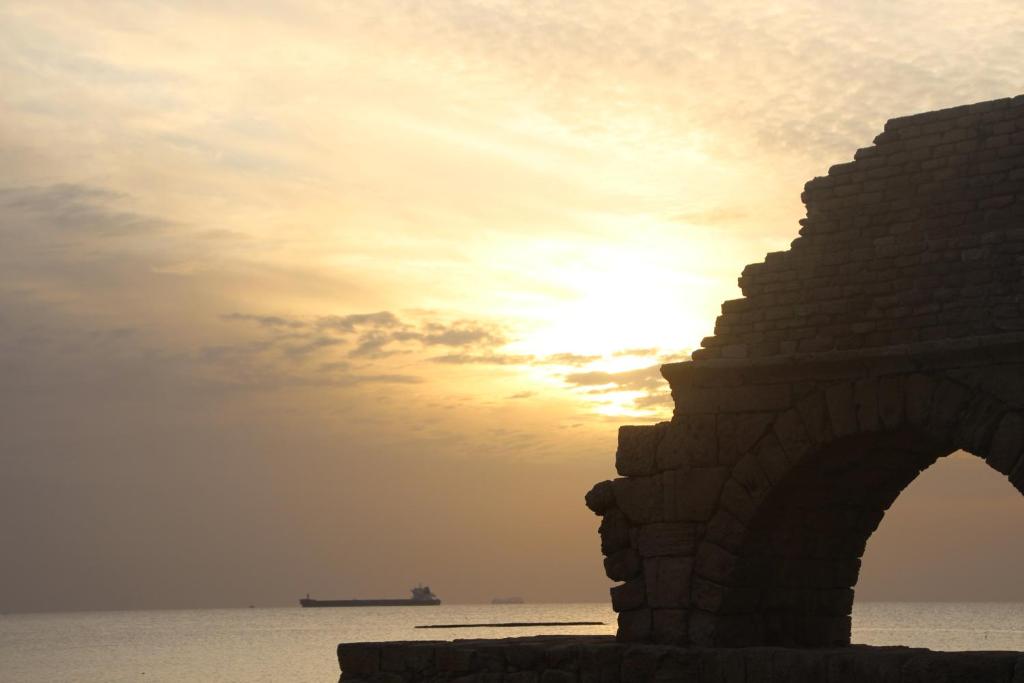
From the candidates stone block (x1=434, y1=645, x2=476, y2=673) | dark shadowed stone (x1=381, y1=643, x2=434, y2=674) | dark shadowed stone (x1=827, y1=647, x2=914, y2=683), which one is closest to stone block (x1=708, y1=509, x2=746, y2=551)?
dark shadowed stone (x1=827, y1=647, x2=914, y2=683)

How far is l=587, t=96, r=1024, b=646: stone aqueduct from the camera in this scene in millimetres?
11516

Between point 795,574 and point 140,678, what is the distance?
48.6 metres

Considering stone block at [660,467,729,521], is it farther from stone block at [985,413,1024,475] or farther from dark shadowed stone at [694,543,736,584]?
stone block at [985,413,1024,475]

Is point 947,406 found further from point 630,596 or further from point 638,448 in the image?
point 630,596

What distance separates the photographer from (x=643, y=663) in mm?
12211

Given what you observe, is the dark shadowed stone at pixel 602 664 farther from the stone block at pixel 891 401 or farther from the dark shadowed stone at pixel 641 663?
the stone block at pixel 891 401

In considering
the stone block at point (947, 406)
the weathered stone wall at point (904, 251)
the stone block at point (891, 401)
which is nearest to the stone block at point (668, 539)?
the weathered stone wall at point (904, 251)

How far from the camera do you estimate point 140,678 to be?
189ft

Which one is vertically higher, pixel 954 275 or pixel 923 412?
pixel 954 275

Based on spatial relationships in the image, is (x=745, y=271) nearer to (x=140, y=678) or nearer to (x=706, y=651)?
(x=706, y=651)

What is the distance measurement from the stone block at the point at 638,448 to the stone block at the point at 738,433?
54 cm

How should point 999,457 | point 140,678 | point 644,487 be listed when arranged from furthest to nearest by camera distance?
point 140,678 < point 644,487 < point 999,457

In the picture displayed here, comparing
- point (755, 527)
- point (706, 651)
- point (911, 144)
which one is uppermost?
point (911, 144)

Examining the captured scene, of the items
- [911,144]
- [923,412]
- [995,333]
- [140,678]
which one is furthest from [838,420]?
[140,678]
